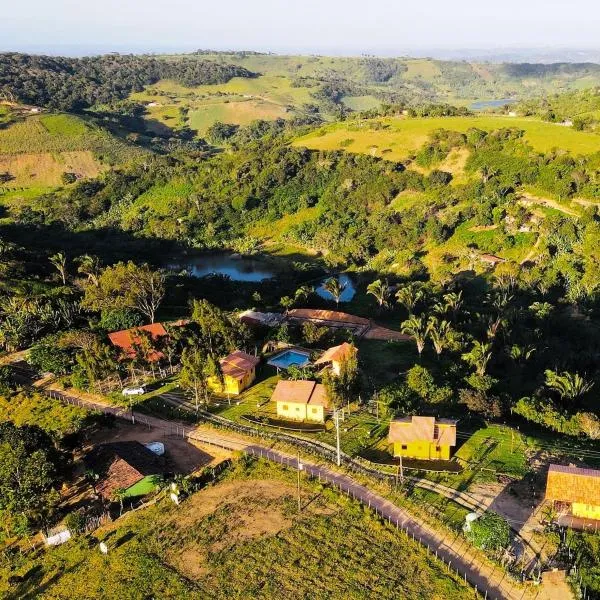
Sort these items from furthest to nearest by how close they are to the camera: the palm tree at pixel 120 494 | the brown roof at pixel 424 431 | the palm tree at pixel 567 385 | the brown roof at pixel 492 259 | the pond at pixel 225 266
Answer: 1. the pond at pixel 225 266
2. the brown roof at pixel 492 259
3. the palm tree at pixel 567 385
4. the brown roof at pixel 424 431
5. the palm tree at pixel 120 494

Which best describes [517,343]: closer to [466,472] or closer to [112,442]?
[466,472]

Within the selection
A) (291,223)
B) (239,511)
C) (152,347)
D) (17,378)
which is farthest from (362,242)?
(239,511)

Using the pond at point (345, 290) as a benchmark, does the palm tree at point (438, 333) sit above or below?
above

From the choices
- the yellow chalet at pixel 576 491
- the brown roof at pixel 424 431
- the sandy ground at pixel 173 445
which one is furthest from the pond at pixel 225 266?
the yellow chalet at pixel 576 491

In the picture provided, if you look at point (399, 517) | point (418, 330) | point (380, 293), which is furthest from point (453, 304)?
point (399, 517)

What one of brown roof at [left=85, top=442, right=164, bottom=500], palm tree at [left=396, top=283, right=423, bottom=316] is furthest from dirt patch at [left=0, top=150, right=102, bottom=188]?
brown roof at [left=85, top=442, right=164, bottom=500]

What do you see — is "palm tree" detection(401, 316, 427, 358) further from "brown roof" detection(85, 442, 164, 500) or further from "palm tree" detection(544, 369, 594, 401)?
"brown roof" detection(85, 442, 164, 500)

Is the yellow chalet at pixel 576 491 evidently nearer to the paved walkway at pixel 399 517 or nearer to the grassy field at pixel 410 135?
the paved walkway at pixel 399 517
